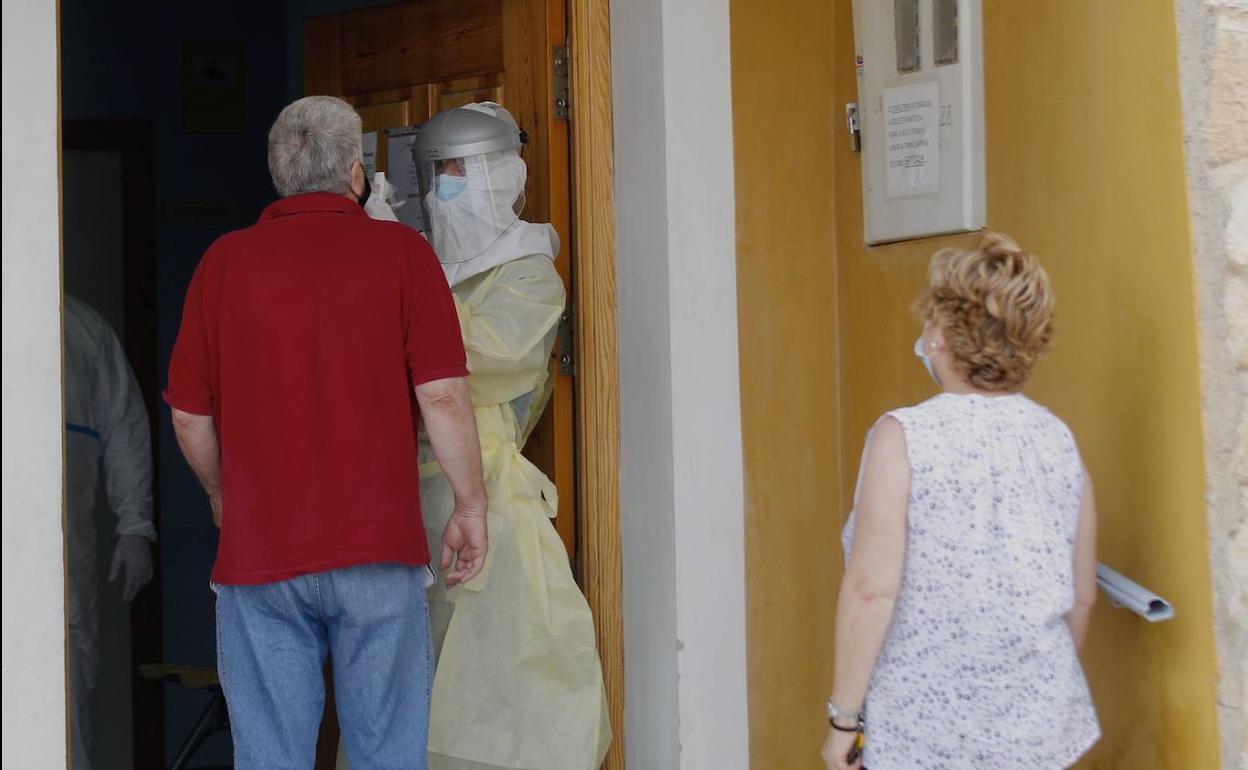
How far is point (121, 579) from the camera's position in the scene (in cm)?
519

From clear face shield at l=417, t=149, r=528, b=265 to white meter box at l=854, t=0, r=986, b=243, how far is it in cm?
81

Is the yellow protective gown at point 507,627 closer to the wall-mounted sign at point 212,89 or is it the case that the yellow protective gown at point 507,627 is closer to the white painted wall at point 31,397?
the white painted wall at point 31,397

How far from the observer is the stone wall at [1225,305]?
2340mm

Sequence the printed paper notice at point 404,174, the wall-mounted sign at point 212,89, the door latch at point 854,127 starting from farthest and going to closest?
the wall-mounted sign at point 212,89, the printed paper notice at point 404,174, the door latch at point 854,127

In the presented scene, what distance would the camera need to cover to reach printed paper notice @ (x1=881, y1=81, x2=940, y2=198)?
324 cm

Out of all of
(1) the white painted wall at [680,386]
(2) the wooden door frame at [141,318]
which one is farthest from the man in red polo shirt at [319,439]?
(2) the wooden door frame at [141,318]

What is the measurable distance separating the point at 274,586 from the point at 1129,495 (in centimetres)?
153

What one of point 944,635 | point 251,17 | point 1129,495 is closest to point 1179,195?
point 1129,495

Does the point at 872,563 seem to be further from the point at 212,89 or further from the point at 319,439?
the point at 212,89

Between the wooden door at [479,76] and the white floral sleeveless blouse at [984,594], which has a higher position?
the wooden door at [479,76]

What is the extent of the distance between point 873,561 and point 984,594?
0.56 ft

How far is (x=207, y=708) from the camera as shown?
14.9ft

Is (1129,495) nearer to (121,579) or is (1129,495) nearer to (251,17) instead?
(121,579)

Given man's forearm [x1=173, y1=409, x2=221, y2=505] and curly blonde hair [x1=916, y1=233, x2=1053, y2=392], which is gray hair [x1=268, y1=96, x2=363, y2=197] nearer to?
man's forearm [x1=173, y1=409, x2=221, y2=505]
